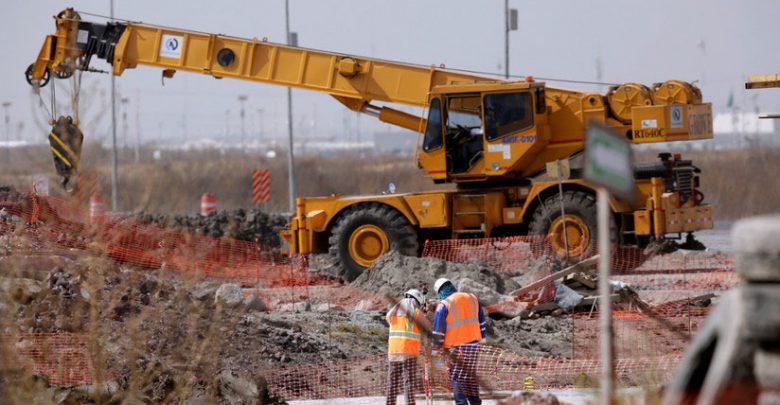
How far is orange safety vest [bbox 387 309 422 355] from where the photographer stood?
1140 centimetres

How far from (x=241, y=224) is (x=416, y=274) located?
10960mm

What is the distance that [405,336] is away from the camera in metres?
11.4

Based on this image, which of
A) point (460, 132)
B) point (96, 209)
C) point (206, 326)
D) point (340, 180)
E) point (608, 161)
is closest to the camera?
point (608, 161)

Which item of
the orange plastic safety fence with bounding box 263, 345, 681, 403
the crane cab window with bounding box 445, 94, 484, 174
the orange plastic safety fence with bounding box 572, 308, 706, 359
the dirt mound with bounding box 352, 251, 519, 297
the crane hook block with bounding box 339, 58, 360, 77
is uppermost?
the crane hook block with bounding box 339, 58, 360, 77

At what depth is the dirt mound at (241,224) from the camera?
28047 millimetres

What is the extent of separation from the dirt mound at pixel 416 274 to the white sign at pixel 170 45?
529 cm

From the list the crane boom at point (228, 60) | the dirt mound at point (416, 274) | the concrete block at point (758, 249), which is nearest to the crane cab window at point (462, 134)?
the crane boom at point (228, 60)

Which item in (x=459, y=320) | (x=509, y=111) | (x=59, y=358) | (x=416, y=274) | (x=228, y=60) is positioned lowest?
(x=59, y=358)

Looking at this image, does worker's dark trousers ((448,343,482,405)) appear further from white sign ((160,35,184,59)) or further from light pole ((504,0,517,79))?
light pole ((504,0,517,79))

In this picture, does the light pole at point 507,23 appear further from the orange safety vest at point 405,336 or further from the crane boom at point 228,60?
the orange safety vest at point 405,336

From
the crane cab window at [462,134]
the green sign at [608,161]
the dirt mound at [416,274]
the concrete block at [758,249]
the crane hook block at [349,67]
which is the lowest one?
the dirt mound at [416,274]

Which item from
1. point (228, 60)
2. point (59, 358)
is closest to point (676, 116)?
point (228, 60)

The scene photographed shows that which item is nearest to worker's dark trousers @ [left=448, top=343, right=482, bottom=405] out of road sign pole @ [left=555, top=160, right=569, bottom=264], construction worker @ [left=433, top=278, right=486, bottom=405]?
construction worker @ [left=433, top=278, right=486, bottom=405]

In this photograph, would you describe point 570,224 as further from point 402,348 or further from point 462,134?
point 402,348
